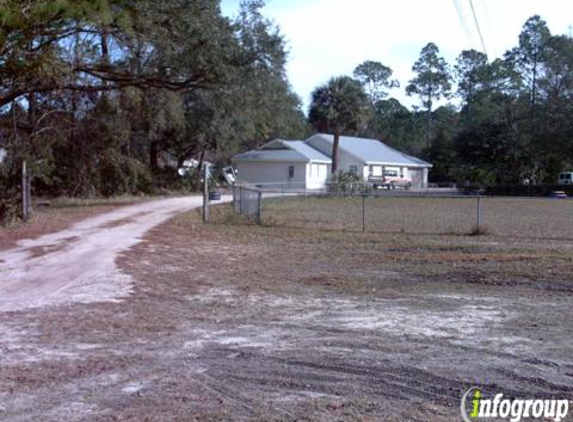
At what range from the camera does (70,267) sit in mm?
13320

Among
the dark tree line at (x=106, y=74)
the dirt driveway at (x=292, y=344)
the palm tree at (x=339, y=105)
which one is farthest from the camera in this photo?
the palm tree at (x=339, y=105)

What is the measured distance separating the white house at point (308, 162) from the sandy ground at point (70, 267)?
36.0 m

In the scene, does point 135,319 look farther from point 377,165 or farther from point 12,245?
point 377,165

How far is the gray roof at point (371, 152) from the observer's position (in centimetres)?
6412

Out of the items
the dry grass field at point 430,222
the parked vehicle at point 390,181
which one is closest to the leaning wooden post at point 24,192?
the dry grass field at point 430,222

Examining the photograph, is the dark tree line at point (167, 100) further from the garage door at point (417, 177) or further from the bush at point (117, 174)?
the garage door at point (417, 177)

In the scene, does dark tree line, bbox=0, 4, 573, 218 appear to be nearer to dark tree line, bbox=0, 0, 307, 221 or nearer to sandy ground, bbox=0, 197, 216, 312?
dark tree line, bbox=0, 0, 307, 221

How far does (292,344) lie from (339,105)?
49.2 m

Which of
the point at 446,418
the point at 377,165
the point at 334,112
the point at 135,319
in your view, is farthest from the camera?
the point at 377,165

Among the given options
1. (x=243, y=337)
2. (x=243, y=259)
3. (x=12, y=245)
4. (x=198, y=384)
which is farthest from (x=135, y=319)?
(x=12, y=245)

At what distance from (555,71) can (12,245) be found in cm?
5596

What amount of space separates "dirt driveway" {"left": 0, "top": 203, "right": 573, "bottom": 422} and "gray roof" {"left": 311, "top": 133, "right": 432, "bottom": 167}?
5042 cm

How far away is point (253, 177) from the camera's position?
5975cm

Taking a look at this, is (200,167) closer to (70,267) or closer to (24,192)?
(24,192)
